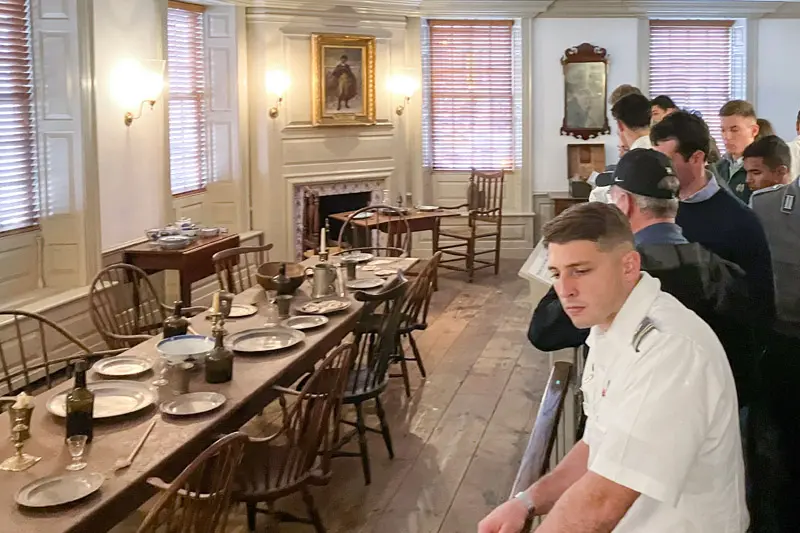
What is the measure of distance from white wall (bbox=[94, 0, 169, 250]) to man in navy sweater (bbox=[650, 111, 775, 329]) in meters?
4.33

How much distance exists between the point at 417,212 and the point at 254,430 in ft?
13.5

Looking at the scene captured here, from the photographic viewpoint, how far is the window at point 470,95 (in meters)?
9.77

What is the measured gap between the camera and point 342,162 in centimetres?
873

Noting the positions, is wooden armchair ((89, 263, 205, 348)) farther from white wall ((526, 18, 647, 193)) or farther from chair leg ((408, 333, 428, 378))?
white wall ((526, 18, 647, 193))

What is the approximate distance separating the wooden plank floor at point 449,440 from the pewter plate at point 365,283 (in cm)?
75

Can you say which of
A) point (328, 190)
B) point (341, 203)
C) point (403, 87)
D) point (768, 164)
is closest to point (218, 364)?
point (768, 164)

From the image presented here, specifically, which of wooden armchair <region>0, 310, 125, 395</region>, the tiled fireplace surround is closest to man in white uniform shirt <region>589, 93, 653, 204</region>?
wooden armchair <region>0, 310, 125, 395</region>

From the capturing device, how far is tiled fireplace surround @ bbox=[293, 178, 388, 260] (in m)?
8.44

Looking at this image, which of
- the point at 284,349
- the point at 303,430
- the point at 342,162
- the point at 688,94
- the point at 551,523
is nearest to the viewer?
the point at 551,523

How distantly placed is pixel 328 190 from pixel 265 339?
4.94 m

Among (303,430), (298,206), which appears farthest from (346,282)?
(298,206)

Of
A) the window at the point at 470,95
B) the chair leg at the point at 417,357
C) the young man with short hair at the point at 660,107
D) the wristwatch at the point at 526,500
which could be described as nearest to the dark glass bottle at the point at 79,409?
the wristwatch at the point at 526,500

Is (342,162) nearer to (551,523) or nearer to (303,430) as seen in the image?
(303,430)

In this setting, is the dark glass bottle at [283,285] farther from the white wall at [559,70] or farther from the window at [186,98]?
the white wall at [559,70]
